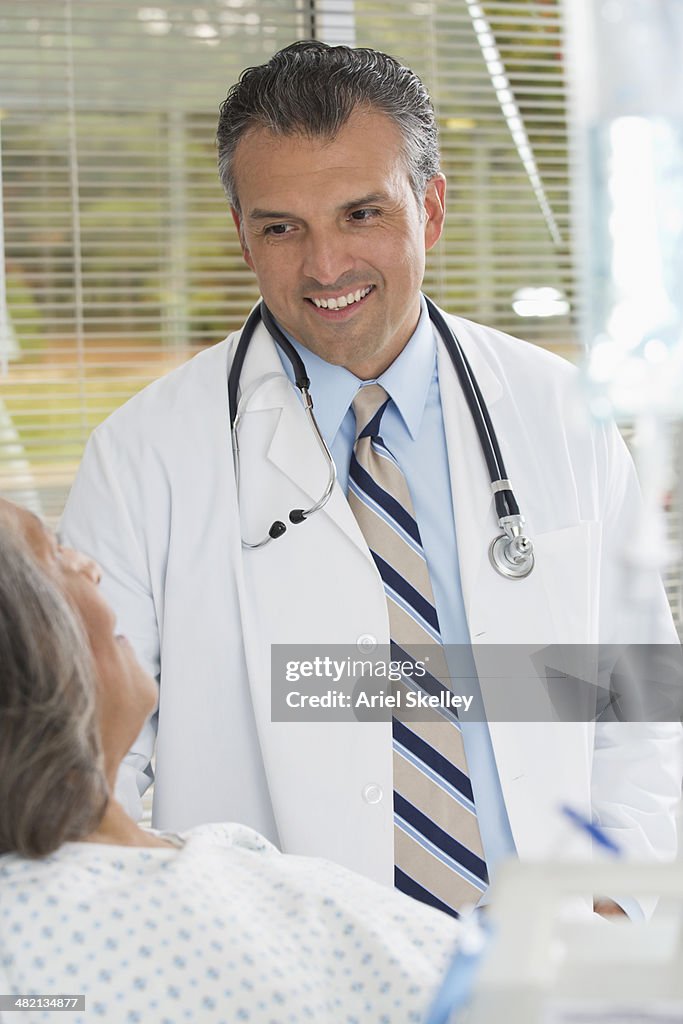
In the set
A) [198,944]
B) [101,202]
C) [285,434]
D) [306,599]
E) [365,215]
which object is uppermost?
[101,202]

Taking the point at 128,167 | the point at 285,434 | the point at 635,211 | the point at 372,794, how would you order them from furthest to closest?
the point at 128,167 → the point at 285,434 → the point at 372,794 → the point at 635,211

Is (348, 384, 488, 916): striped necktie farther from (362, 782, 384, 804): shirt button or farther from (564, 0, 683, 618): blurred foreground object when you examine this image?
(564, 0, 683, 618): blurred foreground object

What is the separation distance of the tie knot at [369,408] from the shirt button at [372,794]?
498 mm

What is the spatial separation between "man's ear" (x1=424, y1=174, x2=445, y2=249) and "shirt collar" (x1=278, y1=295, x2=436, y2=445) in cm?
17

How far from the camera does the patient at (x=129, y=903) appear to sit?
3.30ft

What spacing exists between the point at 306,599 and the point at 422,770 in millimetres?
277

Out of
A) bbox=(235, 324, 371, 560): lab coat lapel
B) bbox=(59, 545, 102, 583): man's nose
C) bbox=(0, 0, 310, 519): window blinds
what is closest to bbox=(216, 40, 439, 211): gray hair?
bbox=(235, 324, 371, 560): lab coat lapel

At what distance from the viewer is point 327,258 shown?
1.56 m

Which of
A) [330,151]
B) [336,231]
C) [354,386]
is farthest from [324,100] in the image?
[354,386]

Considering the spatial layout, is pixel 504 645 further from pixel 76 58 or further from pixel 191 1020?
pixel 76 58

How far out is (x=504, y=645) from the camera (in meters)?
1.57

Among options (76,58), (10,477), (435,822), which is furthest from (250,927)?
(76,58)

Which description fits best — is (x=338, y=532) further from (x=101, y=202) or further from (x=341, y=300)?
(x=101, y=202)

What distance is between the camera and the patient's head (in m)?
1.07
